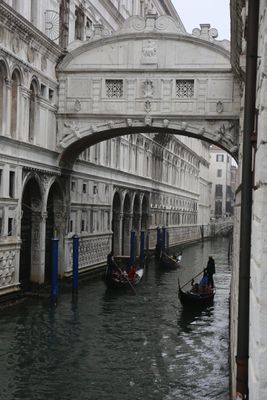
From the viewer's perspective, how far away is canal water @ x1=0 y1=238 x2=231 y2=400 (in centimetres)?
768

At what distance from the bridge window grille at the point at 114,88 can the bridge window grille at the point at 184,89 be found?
53.1 inches

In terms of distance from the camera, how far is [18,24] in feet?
41.3

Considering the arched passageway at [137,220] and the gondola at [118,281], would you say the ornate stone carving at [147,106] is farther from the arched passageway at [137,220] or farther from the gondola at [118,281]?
the arched passageway at [137,220]

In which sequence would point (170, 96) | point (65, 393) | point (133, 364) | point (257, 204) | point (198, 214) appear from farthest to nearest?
point (198, 214) → point (170, 96) → point (133, 364) → point (65, 393) → point (257, 204)

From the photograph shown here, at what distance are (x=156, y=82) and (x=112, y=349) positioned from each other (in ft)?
23.1

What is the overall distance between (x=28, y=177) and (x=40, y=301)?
2.69 meters

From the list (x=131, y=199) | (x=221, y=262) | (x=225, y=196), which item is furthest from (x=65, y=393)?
(x=225, y=196)

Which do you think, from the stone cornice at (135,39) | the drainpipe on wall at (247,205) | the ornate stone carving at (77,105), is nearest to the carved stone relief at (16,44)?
the stone cornice at (135,39)

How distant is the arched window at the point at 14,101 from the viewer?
42.0 feet

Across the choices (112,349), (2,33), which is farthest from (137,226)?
(112,349)

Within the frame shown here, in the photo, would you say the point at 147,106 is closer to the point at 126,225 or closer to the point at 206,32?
the point at 206,32

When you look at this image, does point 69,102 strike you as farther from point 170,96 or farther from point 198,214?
point 198,214

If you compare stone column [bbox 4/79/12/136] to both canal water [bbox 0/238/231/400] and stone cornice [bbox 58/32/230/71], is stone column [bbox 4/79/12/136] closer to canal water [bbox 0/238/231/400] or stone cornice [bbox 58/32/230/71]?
stone cornice [bbox 58/32/230/71]

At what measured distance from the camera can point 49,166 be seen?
14.9 m
